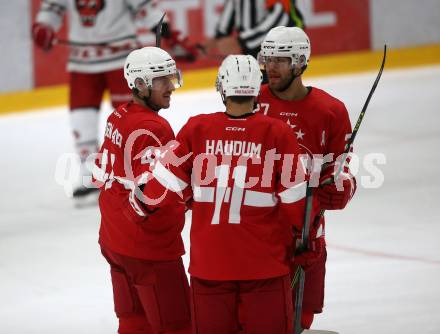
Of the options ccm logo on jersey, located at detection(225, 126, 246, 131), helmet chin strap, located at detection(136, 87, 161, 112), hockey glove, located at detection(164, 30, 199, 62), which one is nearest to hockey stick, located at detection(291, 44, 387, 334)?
ccm logo on jersey, located at detection(225, 126, 246, 131)

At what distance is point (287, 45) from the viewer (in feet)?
13.3

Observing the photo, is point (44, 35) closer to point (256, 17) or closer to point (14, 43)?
point (256, 17)

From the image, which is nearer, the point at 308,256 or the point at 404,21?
the point at 308,256

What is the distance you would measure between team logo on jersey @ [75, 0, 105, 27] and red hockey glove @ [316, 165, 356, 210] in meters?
3.86

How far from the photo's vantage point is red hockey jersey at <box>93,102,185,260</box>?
3.93 meters

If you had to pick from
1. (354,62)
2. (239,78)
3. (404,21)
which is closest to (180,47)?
(354,62)

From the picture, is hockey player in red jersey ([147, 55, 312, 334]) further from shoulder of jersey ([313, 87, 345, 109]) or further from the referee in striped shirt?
the referee in striped shirt

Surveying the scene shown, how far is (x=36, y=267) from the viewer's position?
5.95m

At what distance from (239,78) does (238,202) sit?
38cm

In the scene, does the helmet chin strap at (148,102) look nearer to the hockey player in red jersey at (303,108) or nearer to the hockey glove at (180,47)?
the hockey player in red jersey at (303,108)

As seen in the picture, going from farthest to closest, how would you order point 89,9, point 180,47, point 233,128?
point 180,47, point 89,9, point 233,128

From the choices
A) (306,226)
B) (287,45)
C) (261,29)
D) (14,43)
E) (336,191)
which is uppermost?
(287,45)

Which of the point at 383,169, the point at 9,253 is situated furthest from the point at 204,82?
the point at 9,253

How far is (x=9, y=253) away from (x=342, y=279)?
73.9 inches
